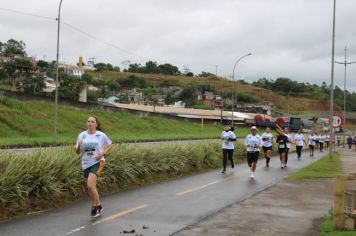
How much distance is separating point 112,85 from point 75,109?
10346 cm

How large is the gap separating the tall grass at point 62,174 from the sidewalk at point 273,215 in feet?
10.4

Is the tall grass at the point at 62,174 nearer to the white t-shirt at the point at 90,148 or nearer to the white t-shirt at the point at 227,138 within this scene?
the white t-shirt at the point at 90,148

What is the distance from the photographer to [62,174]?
36.4 ft

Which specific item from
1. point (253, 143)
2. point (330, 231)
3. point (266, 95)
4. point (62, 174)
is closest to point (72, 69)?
point (266, 95)

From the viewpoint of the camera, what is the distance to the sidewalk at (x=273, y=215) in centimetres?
856

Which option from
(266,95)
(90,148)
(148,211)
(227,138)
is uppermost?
(266,95)

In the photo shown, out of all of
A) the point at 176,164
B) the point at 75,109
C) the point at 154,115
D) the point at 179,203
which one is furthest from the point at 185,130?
the point at 179,203

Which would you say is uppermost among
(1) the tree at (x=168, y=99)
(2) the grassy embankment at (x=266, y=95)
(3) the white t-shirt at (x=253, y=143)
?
(2) the grassy embankment at (x=266, y=95)

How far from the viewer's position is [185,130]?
2318 inches

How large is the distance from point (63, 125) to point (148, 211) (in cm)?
3391

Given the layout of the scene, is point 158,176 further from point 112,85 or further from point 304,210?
point 112,85

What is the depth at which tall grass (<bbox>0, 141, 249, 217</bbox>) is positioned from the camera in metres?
9.62

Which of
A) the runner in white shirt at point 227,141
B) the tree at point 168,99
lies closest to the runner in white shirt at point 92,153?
the runner in white shirt at point 227,141

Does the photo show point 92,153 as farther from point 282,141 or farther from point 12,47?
point 12,47
